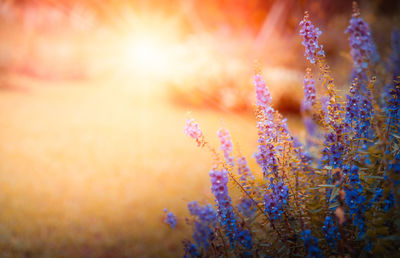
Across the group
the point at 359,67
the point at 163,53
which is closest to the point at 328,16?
the point at 359,67

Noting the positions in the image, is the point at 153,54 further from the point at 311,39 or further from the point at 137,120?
the point at 311,39

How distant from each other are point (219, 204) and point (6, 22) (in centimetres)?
2937

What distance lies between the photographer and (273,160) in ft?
5.69

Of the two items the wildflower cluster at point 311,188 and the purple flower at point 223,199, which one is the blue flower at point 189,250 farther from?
the purple flower at point 223,199

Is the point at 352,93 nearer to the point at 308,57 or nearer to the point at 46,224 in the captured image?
the point at 308,57

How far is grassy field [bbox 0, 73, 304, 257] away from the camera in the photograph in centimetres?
380

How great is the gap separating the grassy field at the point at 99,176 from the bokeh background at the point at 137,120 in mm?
23

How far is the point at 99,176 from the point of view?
18.4 ft

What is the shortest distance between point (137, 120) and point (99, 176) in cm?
384

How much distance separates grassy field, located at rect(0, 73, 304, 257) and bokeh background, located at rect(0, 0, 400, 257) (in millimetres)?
23

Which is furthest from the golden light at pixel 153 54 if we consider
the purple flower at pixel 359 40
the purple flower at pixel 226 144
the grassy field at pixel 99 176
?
the purple flower at pixel 226 144

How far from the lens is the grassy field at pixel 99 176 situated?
3.80 meters

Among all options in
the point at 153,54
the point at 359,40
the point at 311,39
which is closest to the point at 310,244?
the point at 311,39

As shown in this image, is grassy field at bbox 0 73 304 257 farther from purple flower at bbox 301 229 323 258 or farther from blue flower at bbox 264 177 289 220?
purple flower at bbox 301 229 323 258
